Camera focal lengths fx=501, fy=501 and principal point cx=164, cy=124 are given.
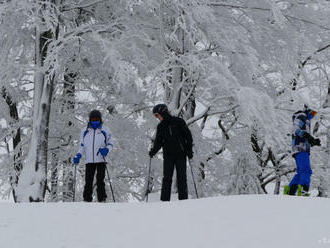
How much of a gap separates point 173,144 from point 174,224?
2.70 meters

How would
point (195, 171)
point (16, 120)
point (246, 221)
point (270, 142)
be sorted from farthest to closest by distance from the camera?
point (16, 120) < point (195, 171) < point (270, 142) < point (246, 221)

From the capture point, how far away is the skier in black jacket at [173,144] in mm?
8172

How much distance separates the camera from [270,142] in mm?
8703

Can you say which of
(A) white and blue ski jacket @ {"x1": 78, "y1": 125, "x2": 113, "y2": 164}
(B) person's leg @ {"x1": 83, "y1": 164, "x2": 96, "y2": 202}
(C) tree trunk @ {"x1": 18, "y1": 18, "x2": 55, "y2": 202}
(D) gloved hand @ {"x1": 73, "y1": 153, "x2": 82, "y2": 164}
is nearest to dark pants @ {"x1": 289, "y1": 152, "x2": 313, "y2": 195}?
(A) white and blue ski jacket @ {"x1": 78, "y1": 125, "x2": 113, "y2": 164}

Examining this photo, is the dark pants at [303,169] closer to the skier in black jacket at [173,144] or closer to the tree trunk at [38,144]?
the skier in black jacket at [173,144]

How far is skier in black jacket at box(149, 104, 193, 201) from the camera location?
8172mm

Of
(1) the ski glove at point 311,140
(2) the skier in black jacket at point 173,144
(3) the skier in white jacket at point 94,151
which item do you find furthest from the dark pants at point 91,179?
(1) the ski glove at point 311,140

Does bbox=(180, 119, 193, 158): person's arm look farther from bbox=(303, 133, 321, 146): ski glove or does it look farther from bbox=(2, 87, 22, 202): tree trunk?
bbox=(2, 87, 22, 202): tree trunk

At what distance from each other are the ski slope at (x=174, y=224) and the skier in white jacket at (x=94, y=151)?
1.64 meters

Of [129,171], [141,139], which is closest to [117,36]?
[141,139]

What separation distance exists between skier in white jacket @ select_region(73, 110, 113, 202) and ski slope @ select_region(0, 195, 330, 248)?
64.7 inches

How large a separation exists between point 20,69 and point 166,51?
2.87m

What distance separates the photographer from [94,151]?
8.49m

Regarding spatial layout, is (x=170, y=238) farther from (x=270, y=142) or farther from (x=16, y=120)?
(x=16, y=120)
